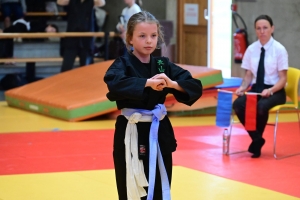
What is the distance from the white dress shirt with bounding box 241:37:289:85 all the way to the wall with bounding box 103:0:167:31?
8.24 m

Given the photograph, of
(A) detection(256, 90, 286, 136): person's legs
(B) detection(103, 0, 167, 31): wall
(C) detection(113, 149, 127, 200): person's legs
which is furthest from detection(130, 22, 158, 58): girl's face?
(B) detection(103, 0, 167, 31): wall

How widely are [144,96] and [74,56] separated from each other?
7.90 m

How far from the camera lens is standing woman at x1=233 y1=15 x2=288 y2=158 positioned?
5934mm

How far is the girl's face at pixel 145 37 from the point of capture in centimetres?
321

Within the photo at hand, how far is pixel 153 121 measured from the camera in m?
3.22

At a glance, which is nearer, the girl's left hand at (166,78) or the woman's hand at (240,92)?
the girl's left hand at (166,78)

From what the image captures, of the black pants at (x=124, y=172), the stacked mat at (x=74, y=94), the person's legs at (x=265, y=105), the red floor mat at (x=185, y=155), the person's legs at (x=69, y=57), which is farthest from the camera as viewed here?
the person's legs at (x=69, y=57)

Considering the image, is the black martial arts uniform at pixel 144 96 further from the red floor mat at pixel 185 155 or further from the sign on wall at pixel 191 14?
the sign on wall at pixel 191 14

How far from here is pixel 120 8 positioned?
14883 mm

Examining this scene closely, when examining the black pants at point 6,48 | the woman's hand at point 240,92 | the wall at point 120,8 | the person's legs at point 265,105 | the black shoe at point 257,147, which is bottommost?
the black shoe at point 257,147

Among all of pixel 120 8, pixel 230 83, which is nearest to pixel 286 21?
pixel 230 83

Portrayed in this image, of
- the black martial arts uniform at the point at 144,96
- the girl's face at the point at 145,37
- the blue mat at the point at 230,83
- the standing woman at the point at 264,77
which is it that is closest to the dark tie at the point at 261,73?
the standing woman at the point at 264,77

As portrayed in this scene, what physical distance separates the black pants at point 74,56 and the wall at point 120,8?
3.71 meters

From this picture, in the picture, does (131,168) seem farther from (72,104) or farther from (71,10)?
(71,10)
